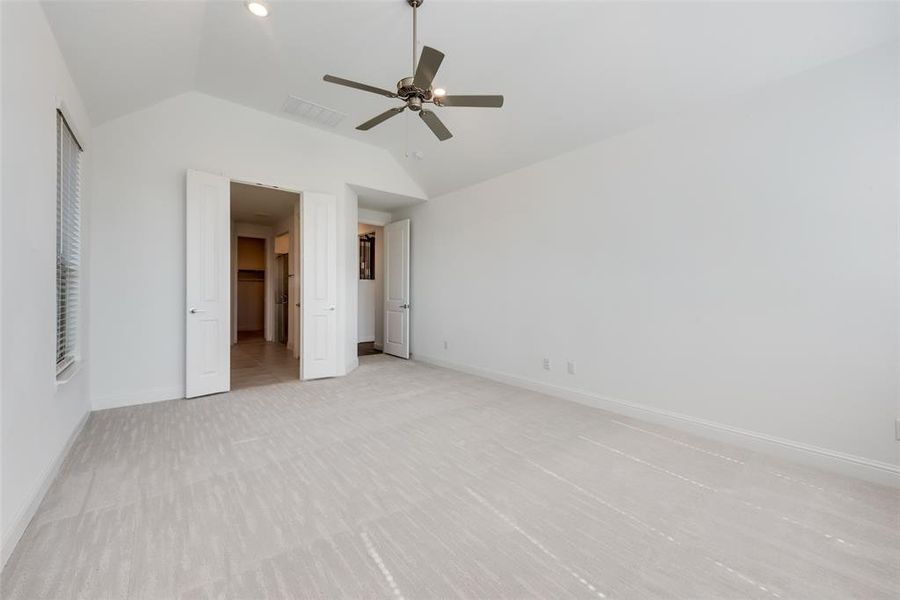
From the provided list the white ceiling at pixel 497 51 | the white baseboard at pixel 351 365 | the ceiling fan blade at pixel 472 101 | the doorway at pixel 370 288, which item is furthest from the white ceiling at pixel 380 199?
the ceiling fan blade at pixel 472 101

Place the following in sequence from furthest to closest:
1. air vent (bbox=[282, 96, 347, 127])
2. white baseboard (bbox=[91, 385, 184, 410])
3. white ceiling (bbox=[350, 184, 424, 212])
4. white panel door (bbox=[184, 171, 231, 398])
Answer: white ceiling (bbox=[350, 184, 424, 212]), air vent (bbox=[282, 96, 347, 127]), white panel door (bbox=[184, 171, 231, 398]), white baseboard (bbox=[91, 385, 184, 410])

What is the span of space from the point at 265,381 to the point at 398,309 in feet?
8.27

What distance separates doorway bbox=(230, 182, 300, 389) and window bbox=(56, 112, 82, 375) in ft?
5.71

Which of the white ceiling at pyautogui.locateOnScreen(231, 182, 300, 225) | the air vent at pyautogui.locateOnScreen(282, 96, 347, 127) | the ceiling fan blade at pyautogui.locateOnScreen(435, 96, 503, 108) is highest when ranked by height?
the air vent at pyautogui.locateOnScreen(282, 96, 347, 127)

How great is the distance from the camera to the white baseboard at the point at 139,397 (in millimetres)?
3500

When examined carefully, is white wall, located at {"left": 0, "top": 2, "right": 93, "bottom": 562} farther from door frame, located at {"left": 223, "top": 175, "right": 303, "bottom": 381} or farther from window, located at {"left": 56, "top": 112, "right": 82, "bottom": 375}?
door frame, located at {"left": 223, "top": 175, "right": 303, "bottom": 381}

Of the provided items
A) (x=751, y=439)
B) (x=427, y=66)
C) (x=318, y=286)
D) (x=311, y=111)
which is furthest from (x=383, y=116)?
(x=751, y=439)

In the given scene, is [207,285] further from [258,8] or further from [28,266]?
[258,8]

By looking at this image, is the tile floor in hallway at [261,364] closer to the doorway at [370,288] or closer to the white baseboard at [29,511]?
the doorway at [370,288]

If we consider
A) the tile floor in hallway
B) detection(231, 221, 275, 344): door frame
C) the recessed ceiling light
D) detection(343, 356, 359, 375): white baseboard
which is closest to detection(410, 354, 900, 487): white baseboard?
detection(343, 356, 359, 375): white baseboard

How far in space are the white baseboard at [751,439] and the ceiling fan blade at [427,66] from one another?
323 centimetres

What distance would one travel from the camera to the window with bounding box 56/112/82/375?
2.51 meters

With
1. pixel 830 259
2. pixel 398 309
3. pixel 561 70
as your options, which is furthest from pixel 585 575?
pixel 398 309

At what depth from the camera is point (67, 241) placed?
280 centimetres
